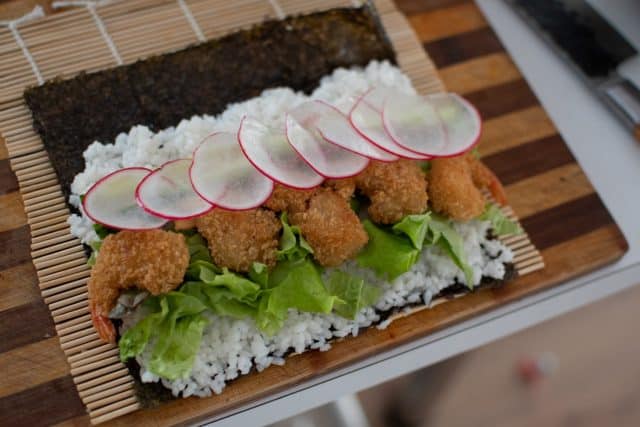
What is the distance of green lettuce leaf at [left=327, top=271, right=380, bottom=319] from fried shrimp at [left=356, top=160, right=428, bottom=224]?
23 centimetres

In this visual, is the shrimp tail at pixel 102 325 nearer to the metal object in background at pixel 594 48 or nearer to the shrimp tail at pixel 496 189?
the shrimp tail at pixel 496 189

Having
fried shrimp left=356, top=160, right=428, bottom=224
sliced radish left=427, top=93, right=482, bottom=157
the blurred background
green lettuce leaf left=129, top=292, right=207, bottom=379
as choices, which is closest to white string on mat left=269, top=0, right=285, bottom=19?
sliced radish left=427, top=93, right=482, bottom=157

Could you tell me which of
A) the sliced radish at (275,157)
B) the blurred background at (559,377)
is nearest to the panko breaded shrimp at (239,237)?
the sliced radish at (275,157)

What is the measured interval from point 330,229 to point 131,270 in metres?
0.61

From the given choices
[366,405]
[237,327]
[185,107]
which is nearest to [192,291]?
[237,327]

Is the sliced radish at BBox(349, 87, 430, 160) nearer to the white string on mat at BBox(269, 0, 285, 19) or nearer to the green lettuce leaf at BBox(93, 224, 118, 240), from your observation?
the white string on mat at BBox(269, 0, 285, 19)

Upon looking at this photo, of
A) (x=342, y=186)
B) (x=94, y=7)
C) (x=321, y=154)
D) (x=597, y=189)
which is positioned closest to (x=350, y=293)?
(x=342, y=186)

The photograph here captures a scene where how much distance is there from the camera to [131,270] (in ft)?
6.48

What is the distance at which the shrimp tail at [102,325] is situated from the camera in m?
1.97

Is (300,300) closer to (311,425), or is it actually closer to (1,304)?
(311,425)

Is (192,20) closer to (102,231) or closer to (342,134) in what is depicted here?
(342,134)

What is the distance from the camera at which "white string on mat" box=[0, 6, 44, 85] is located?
250 cm

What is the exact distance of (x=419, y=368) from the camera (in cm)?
228

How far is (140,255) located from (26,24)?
118 cm
